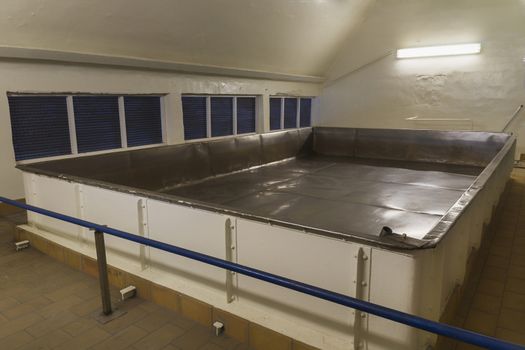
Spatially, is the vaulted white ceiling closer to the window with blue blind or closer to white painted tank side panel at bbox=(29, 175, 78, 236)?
the window with blue blind

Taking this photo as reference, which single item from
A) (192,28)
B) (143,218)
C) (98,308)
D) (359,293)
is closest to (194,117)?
(192,28)

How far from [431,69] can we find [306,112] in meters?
3.11

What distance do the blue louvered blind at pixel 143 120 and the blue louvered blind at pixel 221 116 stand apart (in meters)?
1.32

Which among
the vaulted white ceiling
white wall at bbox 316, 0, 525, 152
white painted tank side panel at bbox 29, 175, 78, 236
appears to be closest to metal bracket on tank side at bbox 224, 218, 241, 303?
white painted tank side panel at bbox 29, 175, 78, 236

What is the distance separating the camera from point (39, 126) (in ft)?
14.2

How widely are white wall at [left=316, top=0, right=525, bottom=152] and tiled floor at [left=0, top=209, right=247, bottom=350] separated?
7.88m

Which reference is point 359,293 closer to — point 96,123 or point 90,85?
point 90,85

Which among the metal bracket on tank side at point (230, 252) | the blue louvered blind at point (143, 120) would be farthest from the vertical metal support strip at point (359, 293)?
the blue louvered blind at point (143, 120)

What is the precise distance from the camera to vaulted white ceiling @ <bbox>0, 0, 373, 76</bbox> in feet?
12.4

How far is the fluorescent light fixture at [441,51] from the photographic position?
25.6 feet

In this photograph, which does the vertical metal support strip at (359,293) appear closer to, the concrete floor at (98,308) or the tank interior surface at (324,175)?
the tank interior surface at (324,175)

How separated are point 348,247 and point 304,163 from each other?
16.9 ft

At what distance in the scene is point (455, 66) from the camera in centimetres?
813

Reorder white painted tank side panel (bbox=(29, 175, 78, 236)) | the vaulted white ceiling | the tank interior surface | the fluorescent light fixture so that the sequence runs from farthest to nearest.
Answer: the fluorescent light fixture < the vaulted white ceiling < the tank interior surface < white painted tank side panel (bbox=(29, 175, 78, 236))
